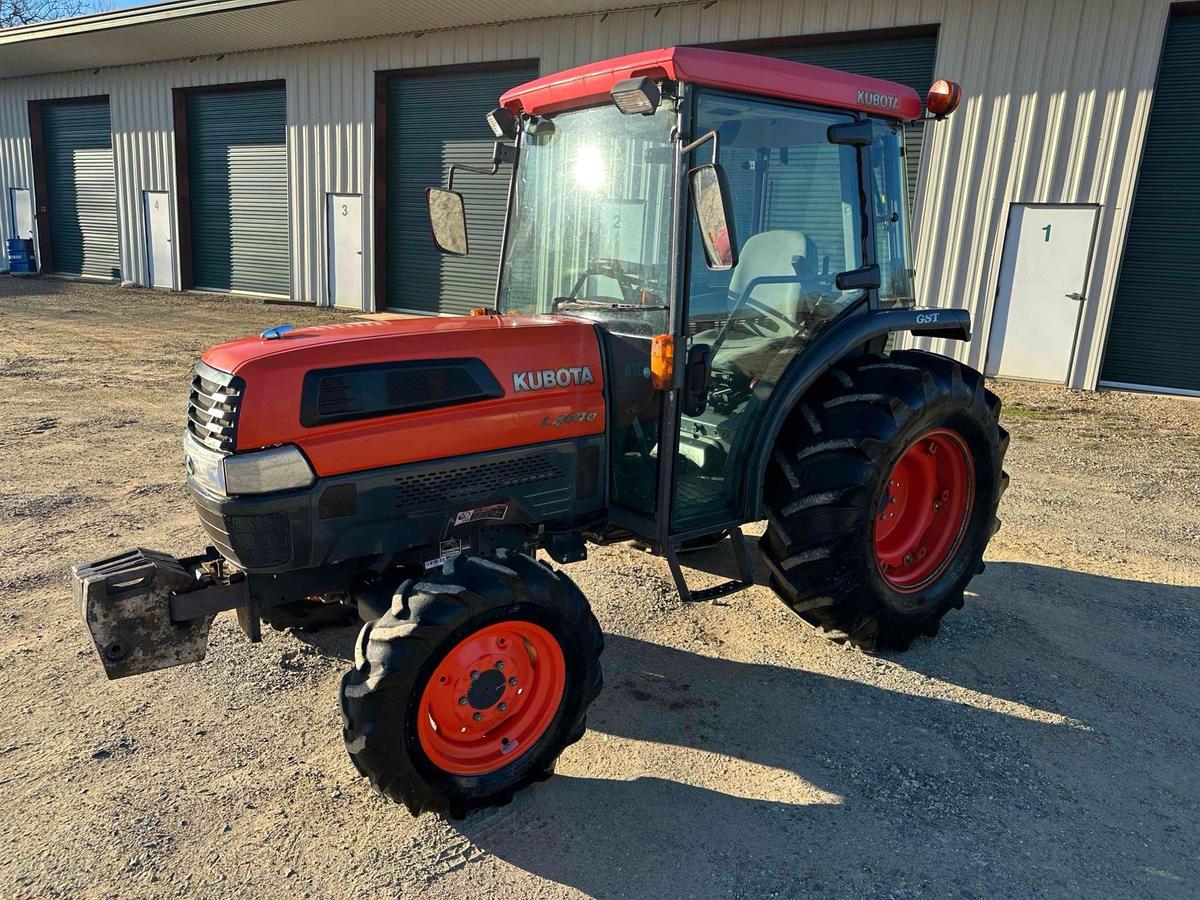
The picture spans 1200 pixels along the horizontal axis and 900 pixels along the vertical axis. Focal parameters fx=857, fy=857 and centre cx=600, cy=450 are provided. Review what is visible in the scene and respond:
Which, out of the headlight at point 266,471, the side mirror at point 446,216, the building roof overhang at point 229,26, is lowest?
the headlight at point 266,471

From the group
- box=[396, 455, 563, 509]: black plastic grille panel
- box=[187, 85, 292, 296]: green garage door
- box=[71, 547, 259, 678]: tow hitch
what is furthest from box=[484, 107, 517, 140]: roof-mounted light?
box=[187, 85, 292, 296]: green garage door

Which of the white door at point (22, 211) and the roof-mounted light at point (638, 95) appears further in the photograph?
the white door at point (22, 211)

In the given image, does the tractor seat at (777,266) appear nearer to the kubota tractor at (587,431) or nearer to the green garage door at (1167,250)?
the kubota tractor at (587,431)

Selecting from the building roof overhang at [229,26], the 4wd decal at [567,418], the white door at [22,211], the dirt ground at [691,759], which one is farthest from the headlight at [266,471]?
the white door at [22,211]

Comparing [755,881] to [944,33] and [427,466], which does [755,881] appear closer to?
[427,466]

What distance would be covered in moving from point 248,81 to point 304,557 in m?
16.3

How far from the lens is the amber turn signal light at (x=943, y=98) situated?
3.65m

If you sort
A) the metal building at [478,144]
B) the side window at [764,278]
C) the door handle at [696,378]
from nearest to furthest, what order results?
the door handle at [696,378] < the side window at [764,278] < the metal building at [478,144]

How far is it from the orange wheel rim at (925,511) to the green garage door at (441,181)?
1052 centimetres

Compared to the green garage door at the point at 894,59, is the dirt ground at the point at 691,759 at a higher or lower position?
lower

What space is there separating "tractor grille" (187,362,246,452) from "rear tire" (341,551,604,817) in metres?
0.70

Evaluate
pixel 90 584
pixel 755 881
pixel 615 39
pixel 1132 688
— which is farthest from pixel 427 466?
pixel 615 39

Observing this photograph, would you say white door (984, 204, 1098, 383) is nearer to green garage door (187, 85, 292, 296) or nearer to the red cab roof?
the red cab roof

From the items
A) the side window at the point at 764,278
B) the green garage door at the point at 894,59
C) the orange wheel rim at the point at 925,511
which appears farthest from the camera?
the green garage door at the point at 894,59
